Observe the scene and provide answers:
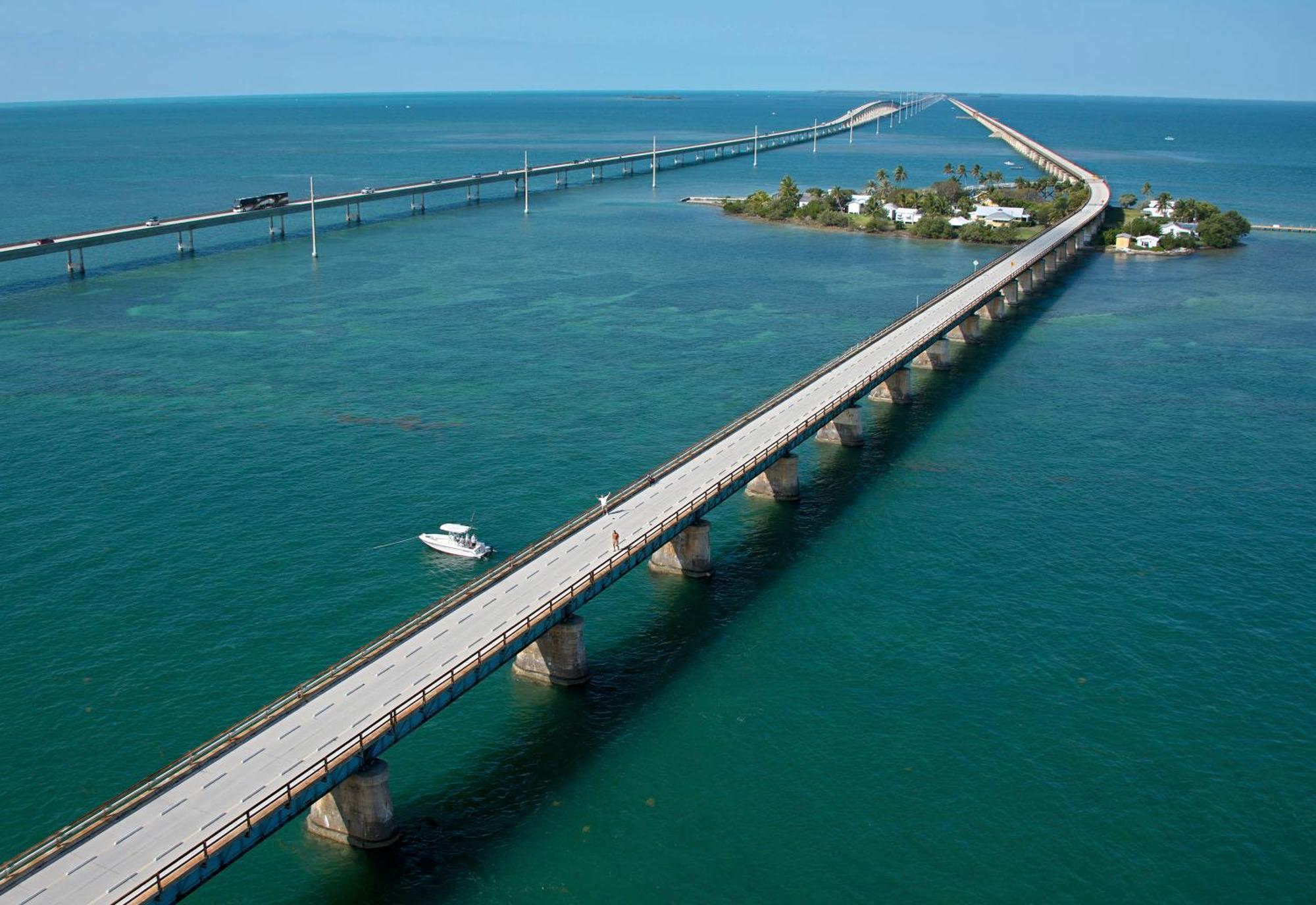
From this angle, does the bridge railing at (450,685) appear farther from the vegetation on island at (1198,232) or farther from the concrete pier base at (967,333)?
the vegetation on island at (1198,232)

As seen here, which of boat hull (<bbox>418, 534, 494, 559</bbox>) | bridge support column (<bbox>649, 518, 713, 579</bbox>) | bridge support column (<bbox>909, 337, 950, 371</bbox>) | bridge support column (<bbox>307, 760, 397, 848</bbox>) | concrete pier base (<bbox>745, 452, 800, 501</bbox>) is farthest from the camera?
bridge support column (<bbox>909, 337, 950, 371</bbox>)

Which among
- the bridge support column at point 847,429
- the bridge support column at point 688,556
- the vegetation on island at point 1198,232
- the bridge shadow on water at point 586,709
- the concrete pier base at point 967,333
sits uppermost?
the vegetation on island at point 1198,232

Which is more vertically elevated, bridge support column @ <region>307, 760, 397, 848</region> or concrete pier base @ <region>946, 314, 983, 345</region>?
concrete pier base @ <region>946, 314, 983, 345</region>

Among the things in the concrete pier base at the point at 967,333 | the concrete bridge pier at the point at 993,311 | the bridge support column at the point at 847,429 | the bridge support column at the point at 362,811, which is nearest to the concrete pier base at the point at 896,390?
the bridge support column at the point at 847,429

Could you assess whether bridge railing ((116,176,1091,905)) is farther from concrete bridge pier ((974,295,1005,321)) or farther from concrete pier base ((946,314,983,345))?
concrete bridge pier ((974,295,1005,321))

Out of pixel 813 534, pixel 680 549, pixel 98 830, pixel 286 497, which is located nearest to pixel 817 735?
pixel 680 549

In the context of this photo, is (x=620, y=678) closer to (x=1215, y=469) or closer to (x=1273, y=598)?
(x=1273, y=598)

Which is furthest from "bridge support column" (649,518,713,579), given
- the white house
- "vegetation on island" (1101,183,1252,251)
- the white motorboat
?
Answer: the white house
